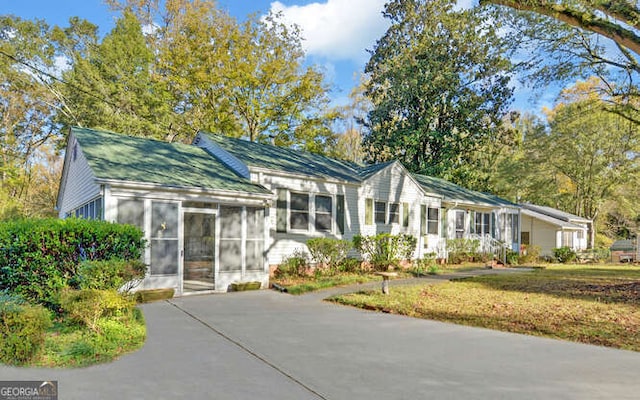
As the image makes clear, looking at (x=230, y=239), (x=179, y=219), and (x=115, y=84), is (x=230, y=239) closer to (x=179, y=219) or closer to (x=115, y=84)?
(x=179, y=219)

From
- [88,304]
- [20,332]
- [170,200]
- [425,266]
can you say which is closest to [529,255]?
[425,266]

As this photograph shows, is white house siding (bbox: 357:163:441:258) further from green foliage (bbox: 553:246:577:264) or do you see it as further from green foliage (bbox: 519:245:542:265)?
green foliage (bbox: 553:246:577:264)

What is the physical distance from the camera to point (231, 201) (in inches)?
444

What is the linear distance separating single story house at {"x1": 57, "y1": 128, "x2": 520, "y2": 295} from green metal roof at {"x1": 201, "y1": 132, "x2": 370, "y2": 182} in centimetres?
6

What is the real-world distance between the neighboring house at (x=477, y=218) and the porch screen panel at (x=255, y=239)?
37.4 feet

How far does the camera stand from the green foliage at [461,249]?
20016 mm

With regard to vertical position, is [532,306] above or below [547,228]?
below

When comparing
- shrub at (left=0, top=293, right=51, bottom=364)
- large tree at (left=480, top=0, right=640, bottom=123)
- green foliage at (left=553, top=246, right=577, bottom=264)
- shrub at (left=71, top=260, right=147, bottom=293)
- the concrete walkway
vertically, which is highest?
large tree at (left=480, top=0, right=640, bottom=123)

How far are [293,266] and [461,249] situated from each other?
10748mm

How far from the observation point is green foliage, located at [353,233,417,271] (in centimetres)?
1516

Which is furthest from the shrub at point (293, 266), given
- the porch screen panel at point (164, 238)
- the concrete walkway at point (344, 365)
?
the concrete walkway at point (344, 365)

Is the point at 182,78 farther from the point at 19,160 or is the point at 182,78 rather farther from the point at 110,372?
the point at 110,372

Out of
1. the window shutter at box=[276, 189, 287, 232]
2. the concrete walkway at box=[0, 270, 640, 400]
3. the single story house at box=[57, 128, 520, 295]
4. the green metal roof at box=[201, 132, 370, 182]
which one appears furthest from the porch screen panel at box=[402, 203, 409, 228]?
the concrete walkway at box=[0, 270, 640, 400]

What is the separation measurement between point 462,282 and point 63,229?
11695mm
